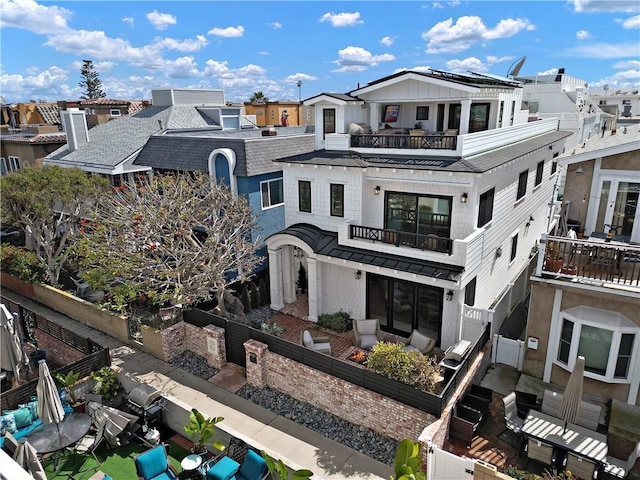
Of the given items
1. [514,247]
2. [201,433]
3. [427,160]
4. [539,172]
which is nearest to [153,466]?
[201,433]

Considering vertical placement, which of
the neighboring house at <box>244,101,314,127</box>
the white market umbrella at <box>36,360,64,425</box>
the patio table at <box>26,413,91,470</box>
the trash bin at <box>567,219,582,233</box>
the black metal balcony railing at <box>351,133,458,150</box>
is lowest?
the patio table at <box>26,413,91,470</box>

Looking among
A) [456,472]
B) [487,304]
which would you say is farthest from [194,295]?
[487,304]

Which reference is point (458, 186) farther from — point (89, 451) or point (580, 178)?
point (89, 451)

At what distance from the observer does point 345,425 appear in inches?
471

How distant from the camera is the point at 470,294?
15.3 metres

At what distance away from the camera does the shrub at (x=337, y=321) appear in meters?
16.5

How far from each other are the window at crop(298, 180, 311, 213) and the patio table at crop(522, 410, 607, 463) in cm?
1106

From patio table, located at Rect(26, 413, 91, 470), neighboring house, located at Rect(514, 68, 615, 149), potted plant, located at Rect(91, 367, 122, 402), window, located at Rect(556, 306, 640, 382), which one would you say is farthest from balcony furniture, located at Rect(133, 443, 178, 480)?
neighboring house, located at Rect(514, 68, 615, 149)

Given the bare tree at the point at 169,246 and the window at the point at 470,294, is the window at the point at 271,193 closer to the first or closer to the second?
the bare tree at the point at 169,246

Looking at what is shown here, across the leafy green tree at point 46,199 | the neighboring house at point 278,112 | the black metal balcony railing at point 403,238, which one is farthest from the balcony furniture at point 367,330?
the neighboring house at point 278,112

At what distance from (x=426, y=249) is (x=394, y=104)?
766cm

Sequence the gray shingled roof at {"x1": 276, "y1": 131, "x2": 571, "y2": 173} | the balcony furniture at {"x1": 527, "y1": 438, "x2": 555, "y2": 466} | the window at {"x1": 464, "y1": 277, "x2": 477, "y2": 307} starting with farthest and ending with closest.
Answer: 1. the window at {"x1": 464, "y1": 277, "x2": 477, "y2": 307}
2. the gray shingled roof at {"x1": 276, "y1": 131, "x2": 571, "y2": 173}
3. the balcony furniture at {"x1": 527, "y1": 438, "x2": 555, "y2": 466}

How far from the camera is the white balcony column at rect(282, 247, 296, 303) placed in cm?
1841

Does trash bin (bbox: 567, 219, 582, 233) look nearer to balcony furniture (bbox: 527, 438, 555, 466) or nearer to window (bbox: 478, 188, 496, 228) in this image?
window (bbox: 478, 188, 496, 228)
